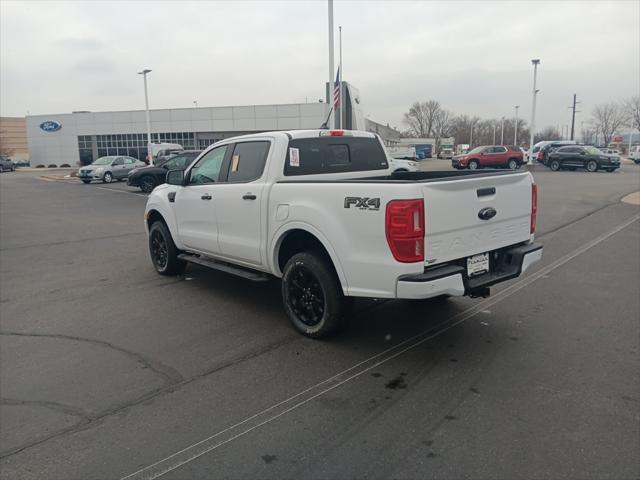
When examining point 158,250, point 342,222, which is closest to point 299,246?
point 342,222

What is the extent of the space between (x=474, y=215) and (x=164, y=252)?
4.76 m

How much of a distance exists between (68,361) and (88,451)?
1.59 m

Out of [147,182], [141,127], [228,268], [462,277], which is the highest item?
[141,127]

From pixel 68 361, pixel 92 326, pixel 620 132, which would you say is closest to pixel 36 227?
pixel 92 326

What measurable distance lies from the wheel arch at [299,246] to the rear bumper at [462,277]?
0.66m

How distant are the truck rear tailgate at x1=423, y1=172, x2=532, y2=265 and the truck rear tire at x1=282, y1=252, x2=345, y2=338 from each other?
0.95m

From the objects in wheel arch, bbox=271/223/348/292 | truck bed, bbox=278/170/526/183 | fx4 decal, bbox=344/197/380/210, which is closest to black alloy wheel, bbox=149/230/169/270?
wheel arch, bbox=271/223/348/292

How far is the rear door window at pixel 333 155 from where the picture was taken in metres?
5.36

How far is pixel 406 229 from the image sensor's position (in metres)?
3.82

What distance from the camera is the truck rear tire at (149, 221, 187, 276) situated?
714 cm

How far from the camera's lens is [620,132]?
→ 95.2 meters

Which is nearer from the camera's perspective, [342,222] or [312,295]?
[342,222]

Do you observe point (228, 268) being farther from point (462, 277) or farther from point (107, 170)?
point (107, 170)

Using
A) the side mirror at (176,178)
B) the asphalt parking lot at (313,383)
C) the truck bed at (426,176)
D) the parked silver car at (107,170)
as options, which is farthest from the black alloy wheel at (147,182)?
the truck bed at (426,176)
